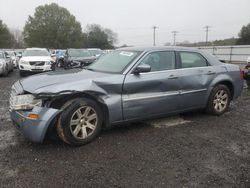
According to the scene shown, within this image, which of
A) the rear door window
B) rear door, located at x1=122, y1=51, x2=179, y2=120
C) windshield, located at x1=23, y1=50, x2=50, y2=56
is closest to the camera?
rear door, located at x1=122, y1=51, x2=179, y2=120

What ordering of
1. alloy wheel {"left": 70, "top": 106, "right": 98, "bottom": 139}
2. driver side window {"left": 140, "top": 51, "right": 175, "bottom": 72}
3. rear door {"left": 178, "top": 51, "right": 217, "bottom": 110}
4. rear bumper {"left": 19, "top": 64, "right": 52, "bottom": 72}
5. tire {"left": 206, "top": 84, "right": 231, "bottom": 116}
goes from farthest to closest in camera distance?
rear bumper {"left": 19, "top": 64, "right": 52, "bottom": 72}
tire {"left": 206, "top": 84, "right": 231, "bottom": 116}
rear door {"left": 178, "top": 51, "right": 217, "bottom": 110}
driver side window {"left": 140, "top": 51, "right": 175, "bottom": 72}
alloy wheel {"left": 70, "top": 106, "right": 98, "bottom": 139}

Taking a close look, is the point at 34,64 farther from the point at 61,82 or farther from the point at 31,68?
the point at 61,82

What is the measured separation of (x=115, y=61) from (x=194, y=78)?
1645mm

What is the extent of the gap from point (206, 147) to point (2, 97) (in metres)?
6.39

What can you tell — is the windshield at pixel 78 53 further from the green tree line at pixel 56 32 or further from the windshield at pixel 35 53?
the green tree line at pixel 56 32

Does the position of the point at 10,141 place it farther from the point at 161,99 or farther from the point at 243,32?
the point at 243,32

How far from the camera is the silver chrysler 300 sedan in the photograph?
3.62m

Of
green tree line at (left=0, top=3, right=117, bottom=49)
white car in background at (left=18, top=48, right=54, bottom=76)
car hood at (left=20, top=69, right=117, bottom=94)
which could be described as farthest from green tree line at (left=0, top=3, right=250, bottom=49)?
car hood at (left=20, top=69, right=117, bottom=94)

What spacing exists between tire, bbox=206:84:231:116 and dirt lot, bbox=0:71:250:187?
0.66 meters

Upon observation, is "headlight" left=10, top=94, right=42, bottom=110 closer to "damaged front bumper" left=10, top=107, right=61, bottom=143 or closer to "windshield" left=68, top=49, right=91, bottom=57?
"damaged front bumper" left=10, top=107, right=61, bottom=143

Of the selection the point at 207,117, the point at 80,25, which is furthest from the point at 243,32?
the point at 207,117

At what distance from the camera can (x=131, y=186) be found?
9.20 feet

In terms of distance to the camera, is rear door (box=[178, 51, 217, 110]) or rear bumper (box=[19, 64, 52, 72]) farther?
rear bumper (box=[19, 64, 52, 72])

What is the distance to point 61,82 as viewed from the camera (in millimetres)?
3801
